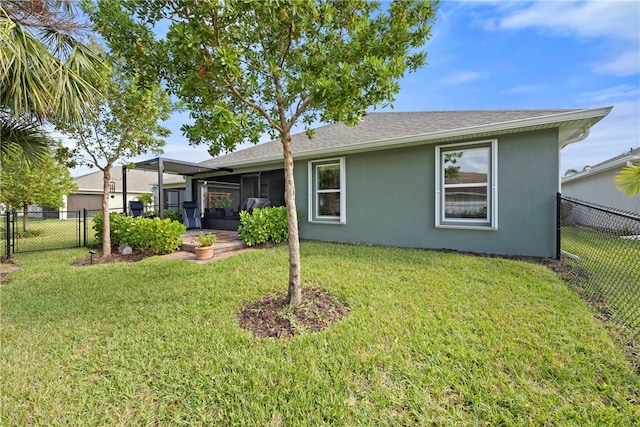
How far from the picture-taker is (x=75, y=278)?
484 centimetres

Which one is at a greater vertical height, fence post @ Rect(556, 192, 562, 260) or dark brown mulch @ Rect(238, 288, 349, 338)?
fence post @ Rect(556, 192, 562, 260)

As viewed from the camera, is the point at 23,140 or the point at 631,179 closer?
the point at 631,179

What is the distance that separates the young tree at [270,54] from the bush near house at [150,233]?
446 centimetres

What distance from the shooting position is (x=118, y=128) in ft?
21.0

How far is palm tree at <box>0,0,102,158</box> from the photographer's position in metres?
3.69

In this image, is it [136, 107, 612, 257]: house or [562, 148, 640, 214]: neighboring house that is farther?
[562, 148, 640, 214]: neighboring house

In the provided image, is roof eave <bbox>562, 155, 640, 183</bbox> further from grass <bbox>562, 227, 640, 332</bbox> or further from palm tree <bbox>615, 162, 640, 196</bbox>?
palm tree <bbox>615, 162, 640, 196</bbox>

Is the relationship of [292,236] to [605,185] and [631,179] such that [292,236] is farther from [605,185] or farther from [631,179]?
[605,185]

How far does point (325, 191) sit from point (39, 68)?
6.07 meters

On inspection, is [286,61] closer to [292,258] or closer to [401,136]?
[292,258]

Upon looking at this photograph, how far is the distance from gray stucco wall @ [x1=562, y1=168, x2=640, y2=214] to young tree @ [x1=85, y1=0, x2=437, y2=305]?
38.7ft

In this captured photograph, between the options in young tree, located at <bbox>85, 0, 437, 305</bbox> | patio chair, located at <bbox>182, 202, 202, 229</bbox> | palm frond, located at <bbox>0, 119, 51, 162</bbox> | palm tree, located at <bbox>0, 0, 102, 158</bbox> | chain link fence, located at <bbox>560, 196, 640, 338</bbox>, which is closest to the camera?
young tree, located at <bbox>85, 0, 437, 305</bbox>

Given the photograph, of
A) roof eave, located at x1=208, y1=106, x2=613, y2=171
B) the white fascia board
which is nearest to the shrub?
roof eave, located at x1=208, y1=106, x2=613, y2=171

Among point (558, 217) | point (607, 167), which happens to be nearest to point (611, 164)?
point (607, 167)
